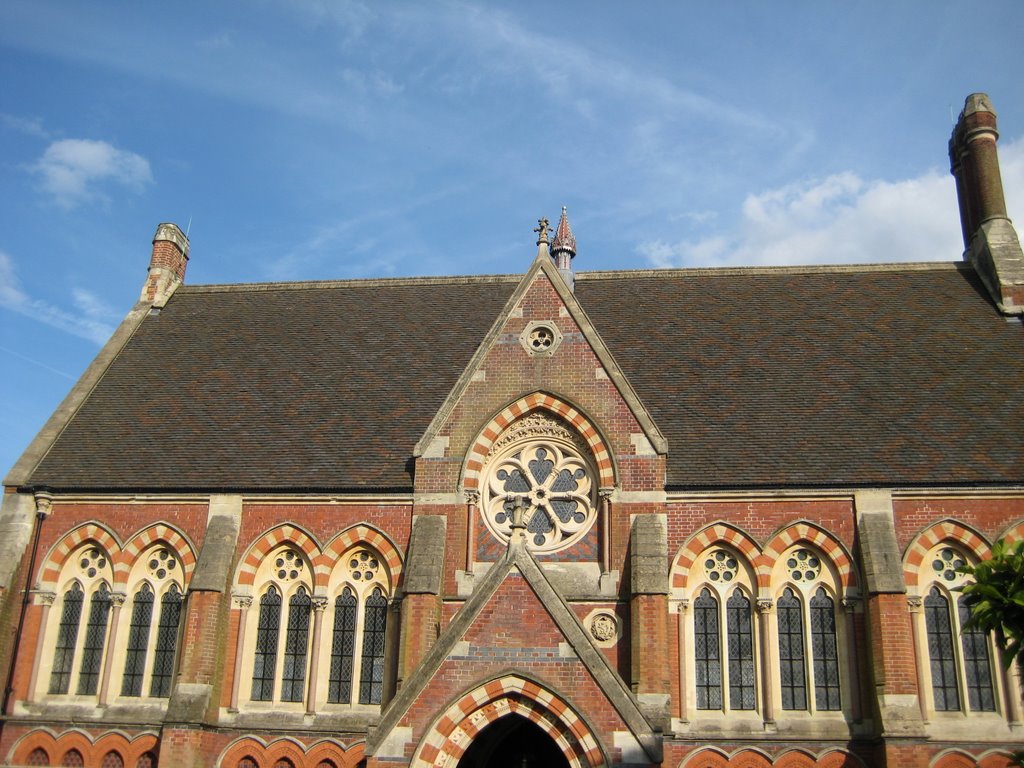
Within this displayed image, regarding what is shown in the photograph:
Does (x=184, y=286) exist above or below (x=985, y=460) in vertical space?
above

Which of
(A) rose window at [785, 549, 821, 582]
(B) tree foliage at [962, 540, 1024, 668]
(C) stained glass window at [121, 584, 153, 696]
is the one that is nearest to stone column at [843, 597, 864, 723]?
(A) rose window at [785, 549, 821, 582]

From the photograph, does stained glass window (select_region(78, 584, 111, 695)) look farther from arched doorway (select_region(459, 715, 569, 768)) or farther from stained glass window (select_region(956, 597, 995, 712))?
stained glass window (select_region(956, 597, 995, 712))

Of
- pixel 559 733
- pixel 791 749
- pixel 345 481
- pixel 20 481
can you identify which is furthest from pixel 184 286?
pixel 791 749

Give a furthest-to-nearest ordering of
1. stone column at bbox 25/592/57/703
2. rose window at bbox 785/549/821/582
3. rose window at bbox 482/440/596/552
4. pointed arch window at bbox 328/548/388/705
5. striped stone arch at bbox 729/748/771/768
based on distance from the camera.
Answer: stone column at bbox 25/592/57/703, rose window at bbox 482/440/596/552, pointed arch window at bbox 328/548/388/705, rose window at bbox 785/549/821/582, striped stone arch at bbox 729/748/771/768

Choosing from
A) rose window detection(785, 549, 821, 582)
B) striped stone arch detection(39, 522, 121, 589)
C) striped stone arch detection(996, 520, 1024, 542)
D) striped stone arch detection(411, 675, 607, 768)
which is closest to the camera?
striped stone arch detection(411, 675, 607, 768)

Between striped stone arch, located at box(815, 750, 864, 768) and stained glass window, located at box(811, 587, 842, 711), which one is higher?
stained glass window, located at box(811, 587, 842, 711)

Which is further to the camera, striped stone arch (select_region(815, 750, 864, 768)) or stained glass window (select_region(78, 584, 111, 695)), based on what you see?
stained glass window (select_region(78, 584, 111, 695))

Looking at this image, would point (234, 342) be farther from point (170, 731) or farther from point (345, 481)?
point (170, 731)

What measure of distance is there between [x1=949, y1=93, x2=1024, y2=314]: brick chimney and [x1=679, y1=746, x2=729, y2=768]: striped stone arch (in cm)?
→ 1458

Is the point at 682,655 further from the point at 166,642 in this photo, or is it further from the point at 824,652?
the point at 166,642

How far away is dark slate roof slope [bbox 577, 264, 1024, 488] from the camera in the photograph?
21.5 metres

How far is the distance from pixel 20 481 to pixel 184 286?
10.4 m

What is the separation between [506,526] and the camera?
21672mm

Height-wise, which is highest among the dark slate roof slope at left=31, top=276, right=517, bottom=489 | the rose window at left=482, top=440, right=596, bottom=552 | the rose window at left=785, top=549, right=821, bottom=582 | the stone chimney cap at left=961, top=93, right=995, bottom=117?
the stone chimney cap at left=961, top=93, right=995, bottom=117
